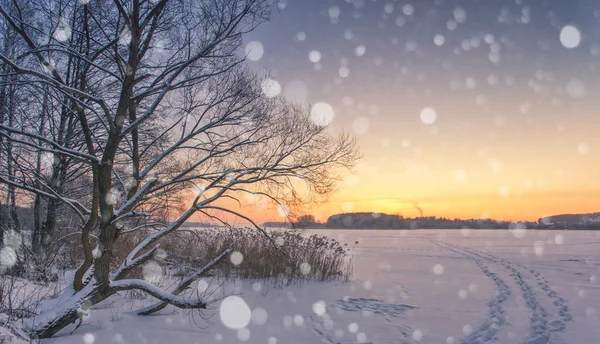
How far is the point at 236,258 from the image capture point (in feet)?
35.3

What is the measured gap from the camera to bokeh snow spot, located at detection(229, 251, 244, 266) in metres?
10.7

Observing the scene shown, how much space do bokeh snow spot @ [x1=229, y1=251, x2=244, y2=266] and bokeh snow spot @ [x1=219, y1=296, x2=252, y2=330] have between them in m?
2.74

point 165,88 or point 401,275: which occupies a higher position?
point 165,88

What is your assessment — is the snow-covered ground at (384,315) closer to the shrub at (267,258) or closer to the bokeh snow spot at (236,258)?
the shrub at (267,258)

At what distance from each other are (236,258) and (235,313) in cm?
416

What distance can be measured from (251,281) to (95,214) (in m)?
5.62

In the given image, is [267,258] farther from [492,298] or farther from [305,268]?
[492,298]

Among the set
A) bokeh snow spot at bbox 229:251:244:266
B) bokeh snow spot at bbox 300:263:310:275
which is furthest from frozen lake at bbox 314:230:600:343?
bokeh snow spot at bbox 229:251:244:266

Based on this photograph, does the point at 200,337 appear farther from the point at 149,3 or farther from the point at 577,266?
the point at 577,266

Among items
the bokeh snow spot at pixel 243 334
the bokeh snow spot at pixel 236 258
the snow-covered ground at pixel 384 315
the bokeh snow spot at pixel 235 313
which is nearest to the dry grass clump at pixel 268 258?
the bokeh snow spot at pixel 236 258

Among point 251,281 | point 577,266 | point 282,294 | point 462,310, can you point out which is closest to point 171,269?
point 251,281

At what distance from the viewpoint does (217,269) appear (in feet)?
36.7

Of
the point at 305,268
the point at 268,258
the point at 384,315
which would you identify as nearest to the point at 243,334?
the point at 384,315

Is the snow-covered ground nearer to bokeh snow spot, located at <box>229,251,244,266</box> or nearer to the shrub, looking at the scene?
the shrub
